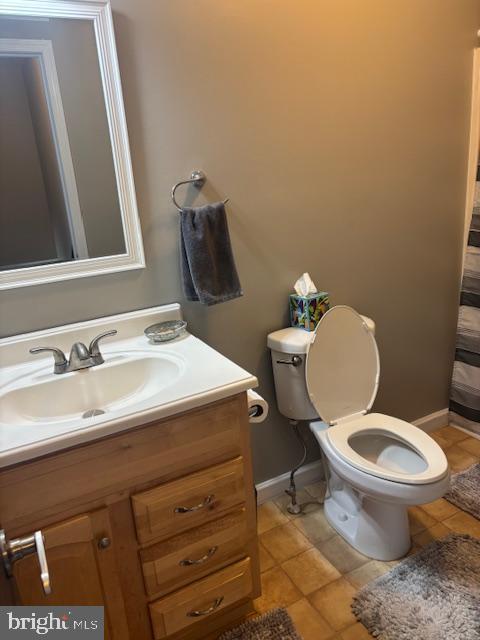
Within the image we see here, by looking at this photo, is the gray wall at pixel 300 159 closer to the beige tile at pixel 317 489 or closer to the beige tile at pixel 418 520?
the beige tile at pixel 317 489

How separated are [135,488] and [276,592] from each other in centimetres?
79

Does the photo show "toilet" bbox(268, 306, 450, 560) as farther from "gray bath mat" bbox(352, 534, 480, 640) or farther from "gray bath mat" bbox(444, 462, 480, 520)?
"gray bath mat" bbox(444, 462, 480, 520)

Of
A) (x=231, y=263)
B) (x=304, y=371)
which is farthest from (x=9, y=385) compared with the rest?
(x=304, y=371)

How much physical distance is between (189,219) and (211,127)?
33cm

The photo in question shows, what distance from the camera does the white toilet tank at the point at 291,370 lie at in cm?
178

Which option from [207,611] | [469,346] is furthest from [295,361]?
[469,346]

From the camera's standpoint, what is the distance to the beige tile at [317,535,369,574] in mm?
1735

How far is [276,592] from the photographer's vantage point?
5.40 ft

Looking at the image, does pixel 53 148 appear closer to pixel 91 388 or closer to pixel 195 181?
pixel 195 181

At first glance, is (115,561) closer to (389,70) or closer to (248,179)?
(248,179)

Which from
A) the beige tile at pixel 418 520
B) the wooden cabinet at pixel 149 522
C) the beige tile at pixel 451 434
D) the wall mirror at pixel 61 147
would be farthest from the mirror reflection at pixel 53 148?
the beige tile at pixel 451 434

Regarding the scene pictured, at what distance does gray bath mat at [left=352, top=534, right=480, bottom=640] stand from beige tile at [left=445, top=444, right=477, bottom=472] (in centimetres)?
50

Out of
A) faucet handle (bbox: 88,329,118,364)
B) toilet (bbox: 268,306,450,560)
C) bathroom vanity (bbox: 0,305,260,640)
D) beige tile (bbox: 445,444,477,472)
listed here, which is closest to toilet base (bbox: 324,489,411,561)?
toilet (bbox: 268,306,450,560)

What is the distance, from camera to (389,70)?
187cm
